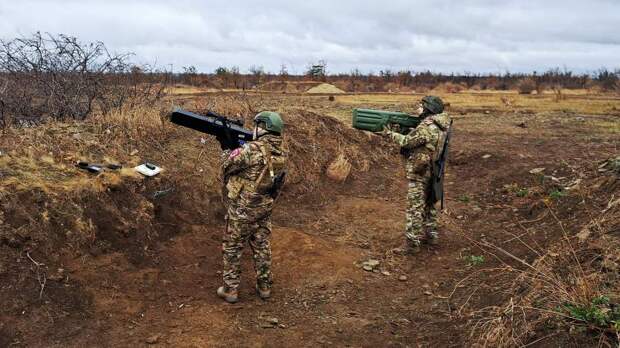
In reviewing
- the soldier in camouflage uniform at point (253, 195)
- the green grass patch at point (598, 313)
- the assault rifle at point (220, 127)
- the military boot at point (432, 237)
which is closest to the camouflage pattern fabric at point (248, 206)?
the soldier in camouflage uniform at point (253, 195)

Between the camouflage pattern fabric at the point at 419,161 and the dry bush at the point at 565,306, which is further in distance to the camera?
the camouflage pattern fabric at the point at 419,161

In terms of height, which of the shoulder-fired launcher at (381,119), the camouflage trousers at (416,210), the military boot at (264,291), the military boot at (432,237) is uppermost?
the shoulder-fired launcher at (381,119)

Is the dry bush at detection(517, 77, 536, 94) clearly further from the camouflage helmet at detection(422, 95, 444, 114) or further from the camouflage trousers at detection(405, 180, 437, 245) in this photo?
the camouflage trousers at detection(405, 180, 437, 245)

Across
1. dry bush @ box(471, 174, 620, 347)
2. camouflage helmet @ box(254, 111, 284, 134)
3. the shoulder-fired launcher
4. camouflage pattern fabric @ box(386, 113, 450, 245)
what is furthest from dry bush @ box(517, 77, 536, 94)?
camouflage helmet @ box(254, 111, 284, 134)

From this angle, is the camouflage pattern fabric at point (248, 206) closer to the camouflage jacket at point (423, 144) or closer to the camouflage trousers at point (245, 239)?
the camouflage trousers at point (245, 239)

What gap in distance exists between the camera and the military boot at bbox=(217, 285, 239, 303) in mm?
5254

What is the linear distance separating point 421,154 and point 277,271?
228cm

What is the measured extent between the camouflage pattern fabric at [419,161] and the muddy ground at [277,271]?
434 millimetres

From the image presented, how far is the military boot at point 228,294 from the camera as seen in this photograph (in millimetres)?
5254

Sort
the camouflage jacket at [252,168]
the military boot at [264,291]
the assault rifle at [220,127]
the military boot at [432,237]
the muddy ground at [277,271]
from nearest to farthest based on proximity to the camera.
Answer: the muddy ground at [277,271]
the camouflage jacket at [252,168]
the military boot at [264,291]
the assault rifle at [220,127]
the military boot at [432,237]

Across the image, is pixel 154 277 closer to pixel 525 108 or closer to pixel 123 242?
pixel 123 242

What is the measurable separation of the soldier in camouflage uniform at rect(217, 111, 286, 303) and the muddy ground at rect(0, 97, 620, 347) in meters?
0.30

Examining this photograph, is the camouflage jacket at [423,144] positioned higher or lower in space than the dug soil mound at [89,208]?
higher

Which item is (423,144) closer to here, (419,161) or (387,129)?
(419,161)
